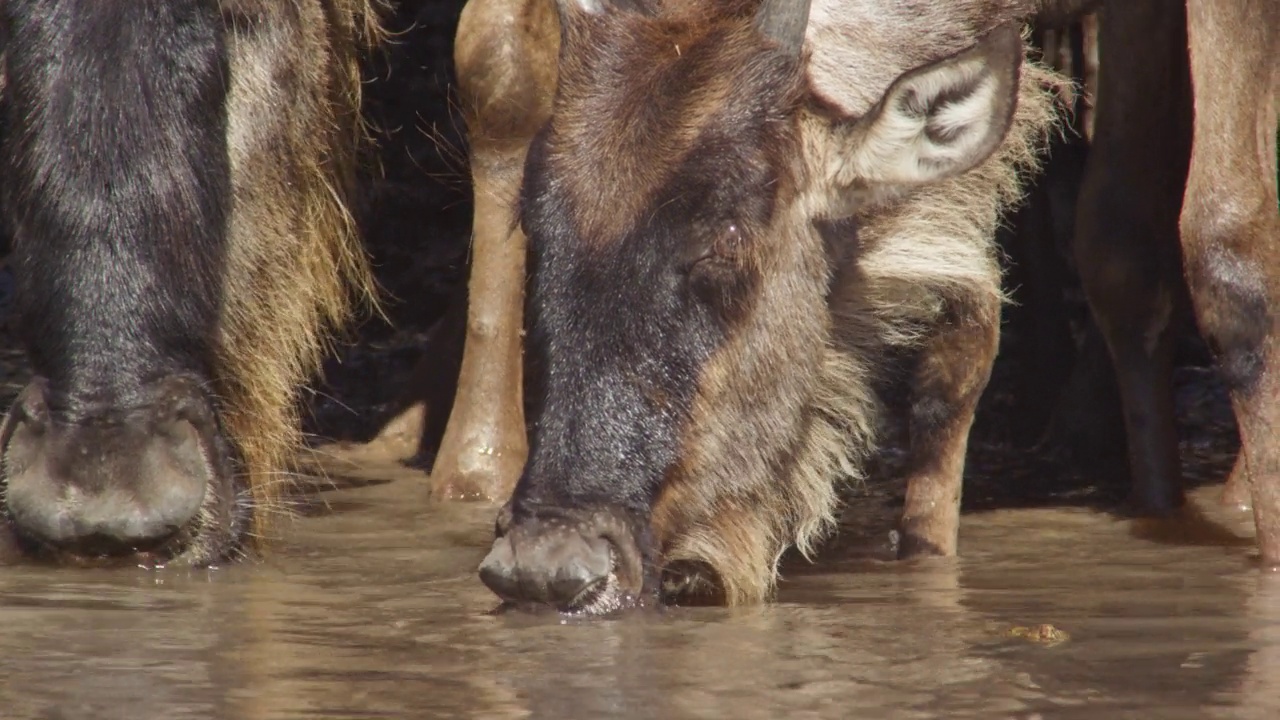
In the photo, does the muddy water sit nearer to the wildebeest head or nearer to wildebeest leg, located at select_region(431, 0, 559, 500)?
the wildebeest head

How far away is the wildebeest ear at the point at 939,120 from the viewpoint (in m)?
5.02

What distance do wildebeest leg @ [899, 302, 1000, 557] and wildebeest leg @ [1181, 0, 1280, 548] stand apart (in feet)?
2.36

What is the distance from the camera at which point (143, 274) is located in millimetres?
5141

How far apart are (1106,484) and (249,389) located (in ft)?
10.1

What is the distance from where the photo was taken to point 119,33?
206 inches

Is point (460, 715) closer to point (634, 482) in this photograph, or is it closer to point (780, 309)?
point (634, 482)

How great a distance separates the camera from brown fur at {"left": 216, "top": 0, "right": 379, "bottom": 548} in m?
5.54

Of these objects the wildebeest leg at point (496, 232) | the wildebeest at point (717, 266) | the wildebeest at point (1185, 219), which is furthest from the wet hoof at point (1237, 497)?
the wildebeest leg at point (496, 232)

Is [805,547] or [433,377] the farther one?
[433,377]

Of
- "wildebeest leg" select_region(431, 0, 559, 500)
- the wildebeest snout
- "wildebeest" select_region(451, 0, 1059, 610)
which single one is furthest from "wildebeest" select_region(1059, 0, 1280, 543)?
the wildebeest snout

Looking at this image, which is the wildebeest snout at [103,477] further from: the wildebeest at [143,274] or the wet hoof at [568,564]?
the wet hoof at [568,564]

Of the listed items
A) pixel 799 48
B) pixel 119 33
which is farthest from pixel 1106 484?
pixel 119 33

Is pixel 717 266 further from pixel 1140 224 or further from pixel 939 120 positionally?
pixel 1140 224

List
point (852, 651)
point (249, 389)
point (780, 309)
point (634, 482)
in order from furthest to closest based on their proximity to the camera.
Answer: point (249, 389), point (780, 309), point (634, 482), point (852, 651)
